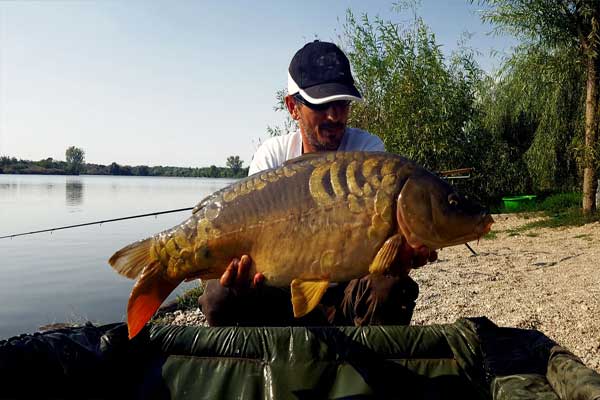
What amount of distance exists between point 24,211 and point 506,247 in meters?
11.6

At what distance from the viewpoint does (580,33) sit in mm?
6766

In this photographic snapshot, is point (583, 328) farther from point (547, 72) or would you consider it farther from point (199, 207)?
point (547, 72)

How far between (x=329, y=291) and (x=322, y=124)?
63 centimetres

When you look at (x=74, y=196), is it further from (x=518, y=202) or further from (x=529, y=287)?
(x=529, y=287)

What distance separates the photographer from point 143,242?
52.8 inches

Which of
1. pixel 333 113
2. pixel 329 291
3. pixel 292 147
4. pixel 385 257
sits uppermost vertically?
pixel 333 113

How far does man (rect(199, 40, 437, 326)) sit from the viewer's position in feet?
5.90

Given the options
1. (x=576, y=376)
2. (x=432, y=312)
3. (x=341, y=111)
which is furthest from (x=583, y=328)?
(x=341, y=111)

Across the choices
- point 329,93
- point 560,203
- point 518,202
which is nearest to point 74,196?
point 518,202

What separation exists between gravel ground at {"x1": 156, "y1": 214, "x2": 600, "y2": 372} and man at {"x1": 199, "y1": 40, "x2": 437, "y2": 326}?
0.99 meters

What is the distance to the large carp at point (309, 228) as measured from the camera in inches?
48.9

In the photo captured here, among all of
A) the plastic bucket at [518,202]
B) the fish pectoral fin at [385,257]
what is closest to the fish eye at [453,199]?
the fish pectoral fin at [385,257]

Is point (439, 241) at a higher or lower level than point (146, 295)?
higher

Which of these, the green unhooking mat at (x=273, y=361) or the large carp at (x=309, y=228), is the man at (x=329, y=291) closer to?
the green unhooking mat at (x=273, y=361)
